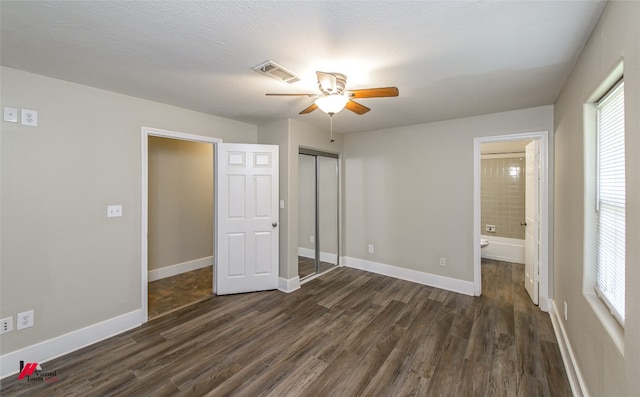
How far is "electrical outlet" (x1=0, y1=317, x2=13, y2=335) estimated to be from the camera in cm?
203

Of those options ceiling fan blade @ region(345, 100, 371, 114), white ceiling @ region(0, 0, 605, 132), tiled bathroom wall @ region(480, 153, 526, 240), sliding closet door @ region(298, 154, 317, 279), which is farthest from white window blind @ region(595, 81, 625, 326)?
tiled bathroom wall @ region(480, 153, 526, 240)

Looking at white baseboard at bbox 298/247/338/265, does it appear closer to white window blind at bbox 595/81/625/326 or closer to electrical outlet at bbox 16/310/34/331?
electrical outlet at bbox 16/310/34/331

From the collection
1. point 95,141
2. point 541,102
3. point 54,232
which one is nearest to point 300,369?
point 54,232

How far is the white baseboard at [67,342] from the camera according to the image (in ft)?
6.77

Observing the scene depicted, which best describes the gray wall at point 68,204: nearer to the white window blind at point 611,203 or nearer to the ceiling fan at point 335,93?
the ceiling fan at point 335,93

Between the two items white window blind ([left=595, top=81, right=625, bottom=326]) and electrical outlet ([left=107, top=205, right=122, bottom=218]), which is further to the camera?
electrical outlet ([left=107, top=205, right=122, bottom=218])

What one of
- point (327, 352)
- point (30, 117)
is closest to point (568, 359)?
point (327, 352)

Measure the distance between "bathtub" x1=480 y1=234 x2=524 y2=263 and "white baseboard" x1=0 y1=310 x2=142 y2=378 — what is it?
596 cm

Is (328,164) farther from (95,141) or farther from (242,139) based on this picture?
(95,141)

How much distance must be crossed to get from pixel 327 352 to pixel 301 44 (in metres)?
2.49

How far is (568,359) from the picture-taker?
6.79ft

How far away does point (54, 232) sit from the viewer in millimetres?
2275
